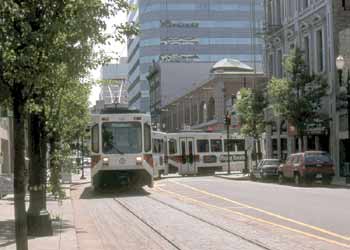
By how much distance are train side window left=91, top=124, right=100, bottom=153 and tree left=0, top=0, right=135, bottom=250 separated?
20.1 meters

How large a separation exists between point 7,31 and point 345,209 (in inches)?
563

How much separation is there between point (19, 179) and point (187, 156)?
44.2 meters

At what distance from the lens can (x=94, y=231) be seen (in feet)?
52.0

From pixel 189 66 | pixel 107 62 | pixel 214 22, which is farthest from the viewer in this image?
pixel 214 22

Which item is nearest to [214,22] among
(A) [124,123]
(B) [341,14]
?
(B) [341,14]

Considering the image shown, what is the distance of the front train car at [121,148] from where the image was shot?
1129 inches

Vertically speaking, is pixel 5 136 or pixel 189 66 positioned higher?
pixel 189 66

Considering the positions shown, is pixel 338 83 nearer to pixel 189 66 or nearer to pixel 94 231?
pixel 94 231

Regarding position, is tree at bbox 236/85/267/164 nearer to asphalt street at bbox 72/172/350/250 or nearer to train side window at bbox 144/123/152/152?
train side window at bbox 144/123/152/152

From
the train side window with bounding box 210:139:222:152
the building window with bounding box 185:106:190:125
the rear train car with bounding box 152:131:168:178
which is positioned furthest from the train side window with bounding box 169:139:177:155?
the building window with bounding box 185:106:190:125

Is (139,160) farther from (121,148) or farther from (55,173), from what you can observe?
(55,173)

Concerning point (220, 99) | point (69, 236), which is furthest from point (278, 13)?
point (69, 236)

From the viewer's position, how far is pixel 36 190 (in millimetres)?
14844

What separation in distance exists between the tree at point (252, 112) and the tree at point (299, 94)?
22.8 feet
